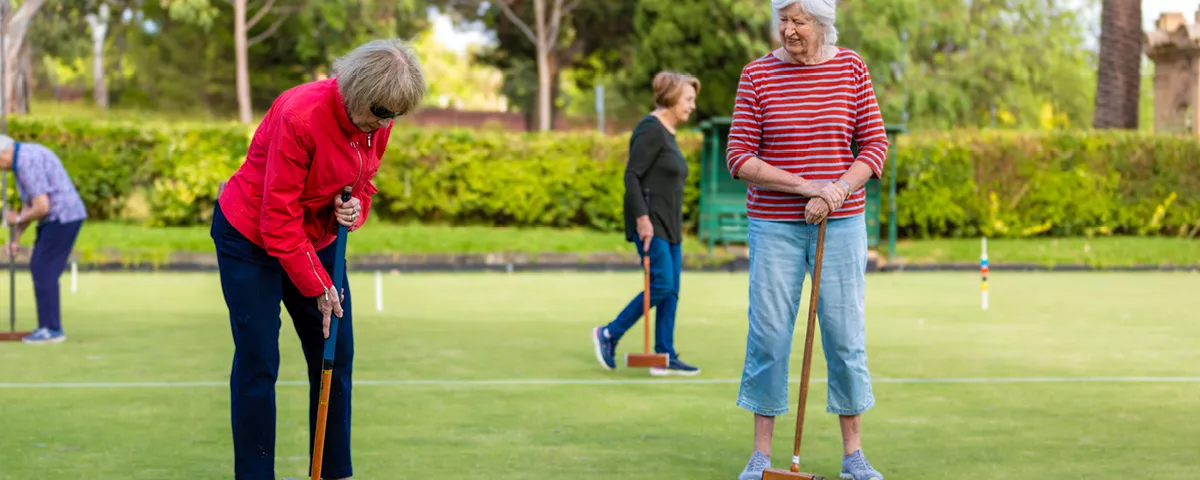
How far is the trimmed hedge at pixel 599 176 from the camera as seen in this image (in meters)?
21.8

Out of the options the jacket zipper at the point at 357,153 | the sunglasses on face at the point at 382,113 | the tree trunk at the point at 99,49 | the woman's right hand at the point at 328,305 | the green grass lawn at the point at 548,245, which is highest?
the tree trunk at the point at 99,49

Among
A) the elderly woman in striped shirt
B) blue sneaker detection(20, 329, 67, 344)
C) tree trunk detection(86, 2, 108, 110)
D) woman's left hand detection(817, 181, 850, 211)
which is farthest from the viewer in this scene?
tree trunk detection(86, 2, 108, 110)

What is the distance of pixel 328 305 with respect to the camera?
15.0 feet

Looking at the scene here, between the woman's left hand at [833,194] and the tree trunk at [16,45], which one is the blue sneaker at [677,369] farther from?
the tree trunk at [16,45]

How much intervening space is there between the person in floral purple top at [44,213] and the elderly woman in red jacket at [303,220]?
515 cm

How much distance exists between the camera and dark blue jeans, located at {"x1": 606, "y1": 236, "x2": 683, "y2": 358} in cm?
833

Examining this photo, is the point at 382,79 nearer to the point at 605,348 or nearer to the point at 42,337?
the point at 605,348

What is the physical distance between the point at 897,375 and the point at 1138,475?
292cm

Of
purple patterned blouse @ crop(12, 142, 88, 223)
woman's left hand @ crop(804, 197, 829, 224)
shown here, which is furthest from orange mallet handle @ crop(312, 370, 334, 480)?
purple patterned blouse @ crop(12, 142, 88, 223)

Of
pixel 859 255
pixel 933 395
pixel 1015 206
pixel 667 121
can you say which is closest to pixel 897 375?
pixel 933 395

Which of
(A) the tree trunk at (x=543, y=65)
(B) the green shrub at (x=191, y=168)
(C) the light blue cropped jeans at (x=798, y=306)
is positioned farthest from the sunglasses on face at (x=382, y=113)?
(A) the tree trunk at (x=543, y=65)

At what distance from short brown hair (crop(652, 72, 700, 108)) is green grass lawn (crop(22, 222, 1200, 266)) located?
1139 centimetres

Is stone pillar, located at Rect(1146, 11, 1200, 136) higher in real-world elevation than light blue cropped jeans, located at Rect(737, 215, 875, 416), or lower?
higher

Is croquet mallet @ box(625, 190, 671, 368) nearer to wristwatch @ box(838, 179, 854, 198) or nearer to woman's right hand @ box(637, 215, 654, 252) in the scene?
woman's right hand @ box(637, 215, 654, 252)
